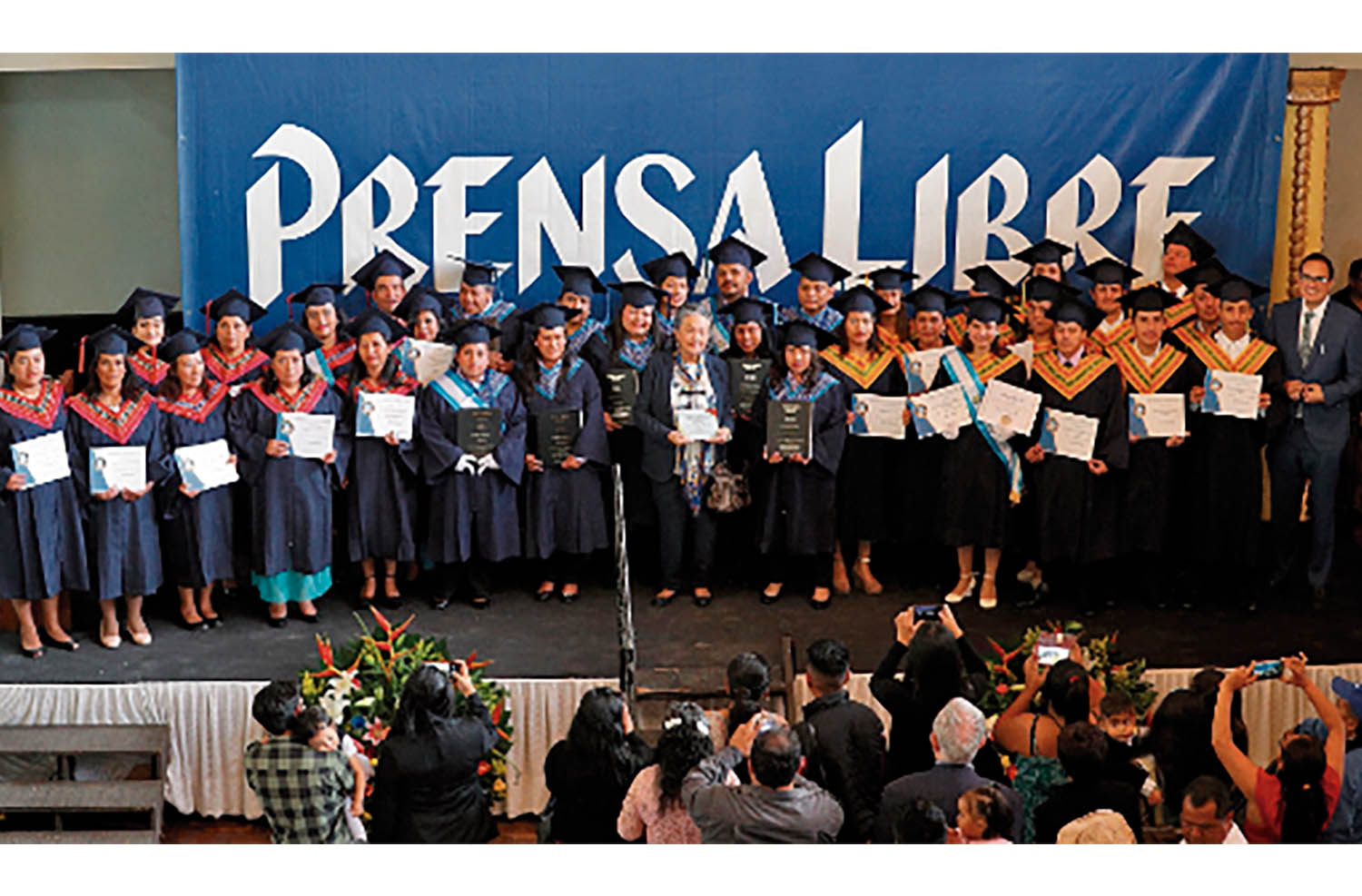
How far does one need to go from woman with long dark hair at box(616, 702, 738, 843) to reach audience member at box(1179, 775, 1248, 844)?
120cm

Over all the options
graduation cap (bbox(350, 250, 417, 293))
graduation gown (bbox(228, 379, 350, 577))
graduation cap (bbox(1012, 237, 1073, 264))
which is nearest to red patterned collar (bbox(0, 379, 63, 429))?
graduation gown (bbox(228, 379, 350, 577))

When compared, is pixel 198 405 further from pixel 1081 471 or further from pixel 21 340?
pixel 1081 471

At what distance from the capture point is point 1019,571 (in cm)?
848

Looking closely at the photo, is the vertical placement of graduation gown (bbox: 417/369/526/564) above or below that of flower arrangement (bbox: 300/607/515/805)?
above

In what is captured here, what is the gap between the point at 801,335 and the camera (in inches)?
314

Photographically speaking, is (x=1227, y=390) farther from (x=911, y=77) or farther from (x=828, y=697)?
(x=828, y=697)

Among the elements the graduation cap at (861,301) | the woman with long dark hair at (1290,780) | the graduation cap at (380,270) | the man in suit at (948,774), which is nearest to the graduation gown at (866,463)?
the graduation cap at (861,301)

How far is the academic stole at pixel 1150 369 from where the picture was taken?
8.00 m

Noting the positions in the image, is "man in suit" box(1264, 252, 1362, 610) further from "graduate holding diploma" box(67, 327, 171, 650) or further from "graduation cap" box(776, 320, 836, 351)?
"graduate holding diploma" box(67, 327, 171, 650)

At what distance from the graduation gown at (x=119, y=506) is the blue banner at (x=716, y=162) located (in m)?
1.40

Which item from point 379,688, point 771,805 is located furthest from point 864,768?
point 379,688

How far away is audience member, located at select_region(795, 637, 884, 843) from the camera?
5668 mm

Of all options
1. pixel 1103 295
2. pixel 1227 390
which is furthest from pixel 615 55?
pixel 1227 390
